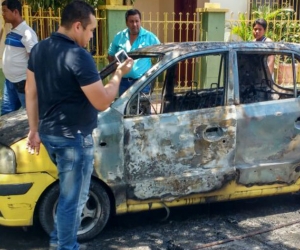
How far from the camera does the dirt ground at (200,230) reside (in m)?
4.13

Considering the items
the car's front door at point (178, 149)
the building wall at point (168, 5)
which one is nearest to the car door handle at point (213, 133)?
the car's front door at point (178, 149)

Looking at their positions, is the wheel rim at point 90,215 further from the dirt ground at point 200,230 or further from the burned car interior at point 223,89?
the burned car interior at point 223,89

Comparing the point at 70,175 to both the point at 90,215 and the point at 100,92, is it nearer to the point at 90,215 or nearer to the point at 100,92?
the point at 100,92

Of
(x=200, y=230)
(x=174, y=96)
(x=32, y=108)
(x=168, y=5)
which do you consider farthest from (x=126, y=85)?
(x=168, y=5)

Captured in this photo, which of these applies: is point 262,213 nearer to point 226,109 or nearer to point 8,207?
point 226,109

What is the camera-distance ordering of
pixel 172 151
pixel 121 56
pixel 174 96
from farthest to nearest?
pixel 174 96, pixel 172 151, pixel 121 56

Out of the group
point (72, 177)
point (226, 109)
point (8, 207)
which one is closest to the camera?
point (72, 177)

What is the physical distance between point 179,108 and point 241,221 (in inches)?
48.5

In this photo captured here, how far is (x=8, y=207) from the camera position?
388 centimetres

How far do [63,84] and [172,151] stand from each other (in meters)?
1.42

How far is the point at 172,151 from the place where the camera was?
427cm

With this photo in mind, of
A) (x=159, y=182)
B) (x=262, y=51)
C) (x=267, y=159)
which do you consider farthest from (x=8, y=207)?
(x=262, y=51)

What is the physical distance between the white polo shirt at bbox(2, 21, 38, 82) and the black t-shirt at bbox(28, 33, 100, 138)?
262 cm

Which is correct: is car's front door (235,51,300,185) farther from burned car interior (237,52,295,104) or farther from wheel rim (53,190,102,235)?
wheel rim (53,190,102,235)
